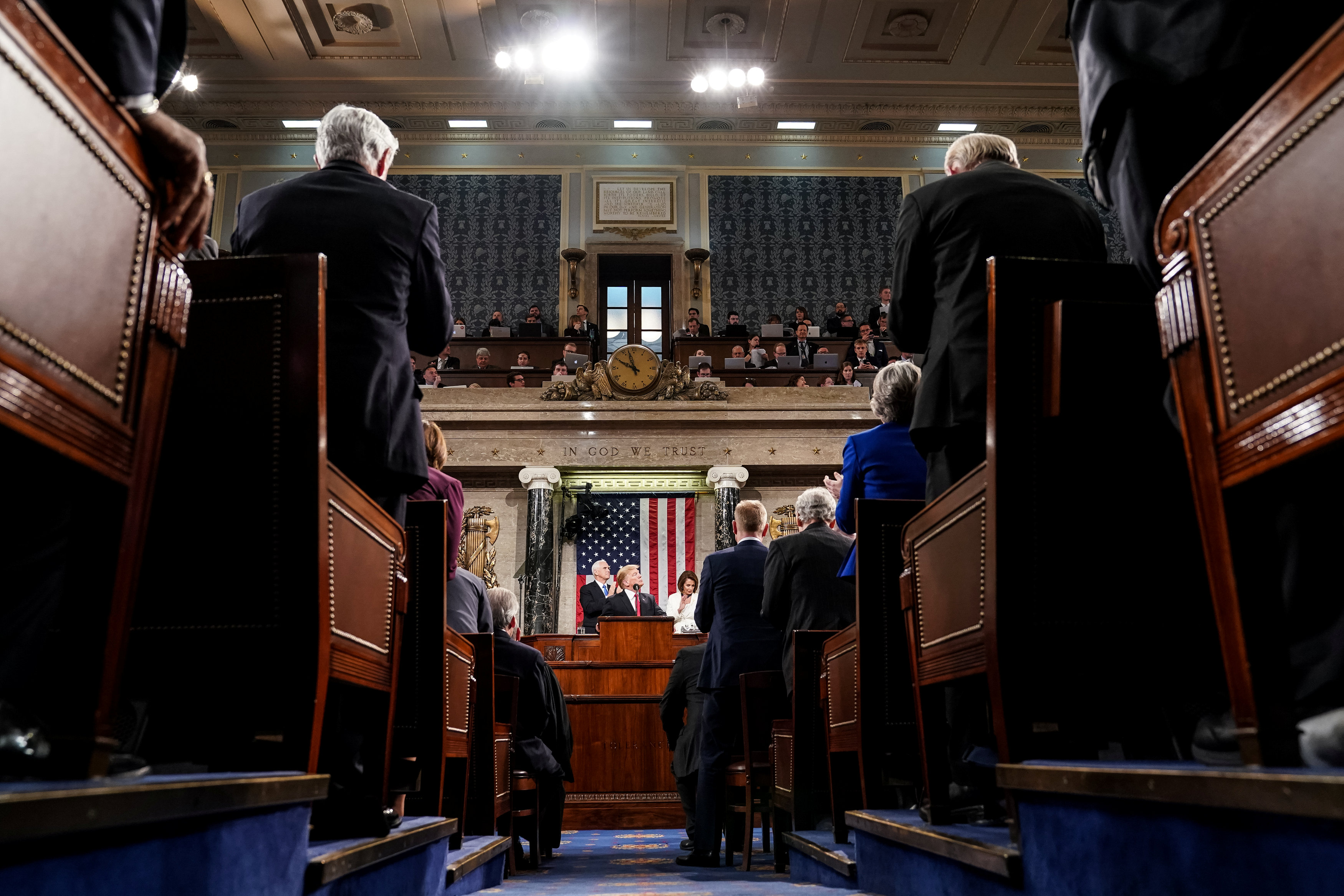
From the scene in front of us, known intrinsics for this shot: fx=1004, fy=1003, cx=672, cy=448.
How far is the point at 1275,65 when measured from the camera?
48.2 inches

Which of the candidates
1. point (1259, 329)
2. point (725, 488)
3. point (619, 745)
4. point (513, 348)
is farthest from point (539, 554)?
point (1259, 329)

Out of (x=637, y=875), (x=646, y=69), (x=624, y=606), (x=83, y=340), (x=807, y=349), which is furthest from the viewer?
(x=646, y=69)

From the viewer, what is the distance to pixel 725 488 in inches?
399

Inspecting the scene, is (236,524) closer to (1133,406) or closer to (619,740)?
(1133,406)

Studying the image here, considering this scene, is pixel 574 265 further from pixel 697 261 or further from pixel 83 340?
pixel 83 340

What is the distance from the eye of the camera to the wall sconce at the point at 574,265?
1288 cm

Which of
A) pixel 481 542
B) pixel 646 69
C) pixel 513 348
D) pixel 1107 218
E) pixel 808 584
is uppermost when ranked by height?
pixel 646 69

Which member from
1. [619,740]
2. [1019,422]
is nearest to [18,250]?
[1019,422]

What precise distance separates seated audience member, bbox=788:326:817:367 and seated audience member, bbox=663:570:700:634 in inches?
146

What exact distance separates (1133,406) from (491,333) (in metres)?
10.7

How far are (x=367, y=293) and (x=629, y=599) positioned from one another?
662cm

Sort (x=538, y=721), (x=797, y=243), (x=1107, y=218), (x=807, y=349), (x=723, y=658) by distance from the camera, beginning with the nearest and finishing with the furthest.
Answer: (x=723, y=658) → (x=538, y=721) → (x=807, y=349) → (x=797, y=243) → (x=1107, y=218)

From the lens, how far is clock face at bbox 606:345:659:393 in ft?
34.2

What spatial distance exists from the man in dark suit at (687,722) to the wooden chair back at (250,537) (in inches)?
A: 113
